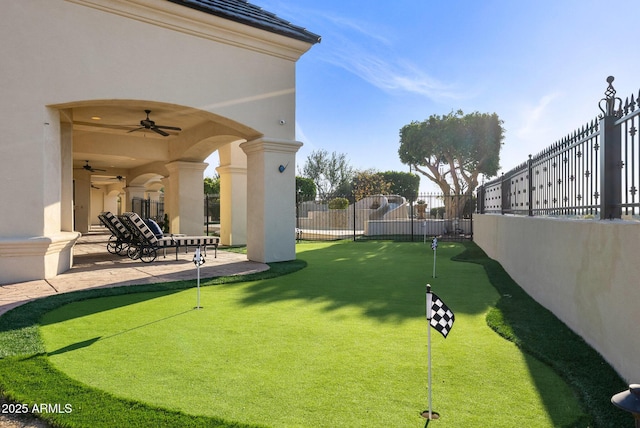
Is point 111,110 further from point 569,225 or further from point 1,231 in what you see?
point 569,225

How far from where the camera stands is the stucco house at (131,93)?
302 inches

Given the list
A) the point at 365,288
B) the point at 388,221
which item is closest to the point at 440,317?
the point at 365,288

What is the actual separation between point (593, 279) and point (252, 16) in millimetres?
9635

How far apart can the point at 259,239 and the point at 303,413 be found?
824cm

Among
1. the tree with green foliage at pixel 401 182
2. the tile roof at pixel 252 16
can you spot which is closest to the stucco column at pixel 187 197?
the tile roof at pixel 252 16

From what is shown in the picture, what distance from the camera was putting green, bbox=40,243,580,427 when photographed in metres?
2.98

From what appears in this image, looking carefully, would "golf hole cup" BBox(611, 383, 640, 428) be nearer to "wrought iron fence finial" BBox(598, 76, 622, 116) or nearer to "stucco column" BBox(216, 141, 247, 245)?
"wrought iron fence finial" BBox(598, 76, 622, 116)

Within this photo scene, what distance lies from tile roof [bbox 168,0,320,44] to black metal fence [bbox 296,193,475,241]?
309 inches

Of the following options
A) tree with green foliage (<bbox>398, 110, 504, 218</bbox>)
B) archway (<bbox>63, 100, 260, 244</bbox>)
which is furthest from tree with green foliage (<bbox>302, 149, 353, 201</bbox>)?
archway (<bbox>63, 100, 260, 244</bbox>)

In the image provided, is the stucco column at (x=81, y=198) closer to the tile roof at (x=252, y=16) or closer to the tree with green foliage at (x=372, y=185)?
the tile roof at (x=252, y=16)

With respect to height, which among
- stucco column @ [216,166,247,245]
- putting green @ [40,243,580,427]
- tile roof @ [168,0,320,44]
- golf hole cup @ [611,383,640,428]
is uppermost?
tile roof @ [168,0,320,44]

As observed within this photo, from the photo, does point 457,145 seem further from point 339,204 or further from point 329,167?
point 329,167

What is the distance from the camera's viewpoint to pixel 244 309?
6012 mm

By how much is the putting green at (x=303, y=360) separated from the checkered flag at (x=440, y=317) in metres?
0.51
